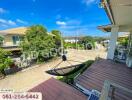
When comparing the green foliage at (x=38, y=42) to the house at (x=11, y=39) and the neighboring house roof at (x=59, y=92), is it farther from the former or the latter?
the neighboring house roof at (x=59, y=92)

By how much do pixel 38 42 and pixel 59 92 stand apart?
1069 cm

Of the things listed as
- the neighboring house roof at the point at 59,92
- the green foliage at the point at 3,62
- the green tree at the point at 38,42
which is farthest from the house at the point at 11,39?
the neighboring house roof at the point at 59,92

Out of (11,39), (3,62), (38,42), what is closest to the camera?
(3,62)

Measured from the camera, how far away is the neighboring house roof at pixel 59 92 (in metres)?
5.05

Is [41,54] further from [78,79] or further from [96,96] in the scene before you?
[96,96]

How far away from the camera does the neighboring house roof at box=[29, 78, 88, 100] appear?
505 cm

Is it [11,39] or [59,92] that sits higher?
[11,39]

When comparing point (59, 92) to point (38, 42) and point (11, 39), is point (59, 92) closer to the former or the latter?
point (38, 42)

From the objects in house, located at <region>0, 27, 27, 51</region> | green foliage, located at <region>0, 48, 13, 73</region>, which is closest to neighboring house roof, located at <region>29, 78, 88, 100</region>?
green foliage, located at <region>0, 48, 13, 73</region>

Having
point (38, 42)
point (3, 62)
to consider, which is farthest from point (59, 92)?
point (38, 42)

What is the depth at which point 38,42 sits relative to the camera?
15328 mm

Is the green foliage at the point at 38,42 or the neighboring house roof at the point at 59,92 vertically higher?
the green foliage at the point at 38,42

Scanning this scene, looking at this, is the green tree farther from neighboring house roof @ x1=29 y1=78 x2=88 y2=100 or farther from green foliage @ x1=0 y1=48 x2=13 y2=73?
neighboring house roof @ x1=29 y1=78 x2=88 y2=100

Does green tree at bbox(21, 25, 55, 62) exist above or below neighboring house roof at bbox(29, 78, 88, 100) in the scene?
above
